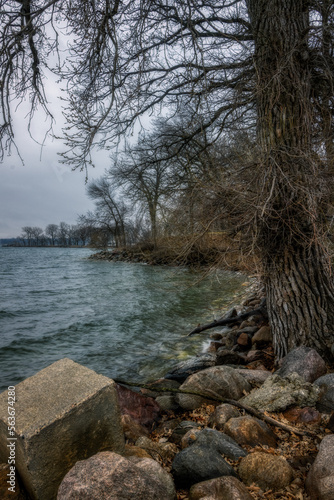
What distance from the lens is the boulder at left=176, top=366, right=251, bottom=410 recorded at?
145 inches

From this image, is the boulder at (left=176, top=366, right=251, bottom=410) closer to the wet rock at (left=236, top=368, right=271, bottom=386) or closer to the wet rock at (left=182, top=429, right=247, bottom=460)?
the wet rock at (left=236, top=368, right=271, bottom=386)

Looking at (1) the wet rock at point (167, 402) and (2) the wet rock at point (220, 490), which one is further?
(1) the wet rock at point (167, 402)

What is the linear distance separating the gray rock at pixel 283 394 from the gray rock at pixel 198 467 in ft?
3.81

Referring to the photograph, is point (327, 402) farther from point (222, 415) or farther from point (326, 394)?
point (222, 415)

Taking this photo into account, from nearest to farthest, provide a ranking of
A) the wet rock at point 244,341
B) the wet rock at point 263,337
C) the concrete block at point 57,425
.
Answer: the concrete block at point 57,425, the wet rock at point 263,337, the wet rock at point 244,341

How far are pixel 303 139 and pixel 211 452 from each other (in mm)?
3792

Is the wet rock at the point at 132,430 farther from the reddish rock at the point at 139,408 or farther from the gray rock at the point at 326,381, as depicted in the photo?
the gray rock at the point at 326,381

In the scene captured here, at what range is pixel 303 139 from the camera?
4195mm

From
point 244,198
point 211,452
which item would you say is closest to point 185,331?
point 244,198

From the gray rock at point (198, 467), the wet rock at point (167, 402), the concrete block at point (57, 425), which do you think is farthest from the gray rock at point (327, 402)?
the concrete block at point (57, 425)

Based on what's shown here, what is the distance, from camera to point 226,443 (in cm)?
250

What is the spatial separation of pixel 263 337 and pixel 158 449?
3679 mm

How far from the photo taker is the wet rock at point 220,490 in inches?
71.2

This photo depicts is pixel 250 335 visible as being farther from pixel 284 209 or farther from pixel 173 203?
pixel 284 209
